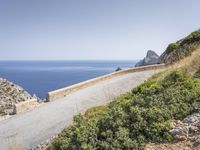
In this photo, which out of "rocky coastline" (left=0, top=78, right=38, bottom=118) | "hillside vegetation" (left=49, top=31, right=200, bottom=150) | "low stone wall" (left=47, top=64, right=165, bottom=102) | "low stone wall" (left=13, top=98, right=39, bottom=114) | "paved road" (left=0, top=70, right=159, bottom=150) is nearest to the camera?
"hillside vegetation" (left=49, top=31, right=200, bottom=150)

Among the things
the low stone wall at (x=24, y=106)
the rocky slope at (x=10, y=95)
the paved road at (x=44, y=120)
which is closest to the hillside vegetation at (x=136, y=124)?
the paved road at (x=44, y=120)

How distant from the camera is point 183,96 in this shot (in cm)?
920

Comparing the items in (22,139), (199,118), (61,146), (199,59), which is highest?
(199,59)

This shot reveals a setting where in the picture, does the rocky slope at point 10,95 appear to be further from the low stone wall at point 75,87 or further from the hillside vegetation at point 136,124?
the hillside vegetation at point 136,124

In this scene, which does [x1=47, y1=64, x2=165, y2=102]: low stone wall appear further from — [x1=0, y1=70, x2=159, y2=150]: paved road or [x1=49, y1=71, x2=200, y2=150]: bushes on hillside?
[x1=49, y1=71, x2=200, y2=150]: bushes on hillside

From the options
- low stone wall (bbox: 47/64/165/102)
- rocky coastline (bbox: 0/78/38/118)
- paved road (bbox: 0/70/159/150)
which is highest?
low stone wall (bbox: 47/64/165/102)

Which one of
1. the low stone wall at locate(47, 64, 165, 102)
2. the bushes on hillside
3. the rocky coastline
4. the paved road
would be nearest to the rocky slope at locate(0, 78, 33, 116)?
the rocky coastline

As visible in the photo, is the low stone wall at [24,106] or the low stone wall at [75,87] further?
the low stone wall at [75,87]

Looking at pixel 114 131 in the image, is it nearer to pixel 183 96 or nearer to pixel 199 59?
pixel 183 96

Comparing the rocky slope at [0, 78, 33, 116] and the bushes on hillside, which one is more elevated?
the bushes on hillside

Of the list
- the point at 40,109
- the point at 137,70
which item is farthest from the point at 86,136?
the point at 137,70

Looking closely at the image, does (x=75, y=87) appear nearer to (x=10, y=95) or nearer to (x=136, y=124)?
(x=136, y=124)

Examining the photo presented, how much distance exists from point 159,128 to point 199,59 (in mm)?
8770

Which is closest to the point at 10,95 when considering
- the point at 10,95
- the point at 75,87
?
the point at 10,95
